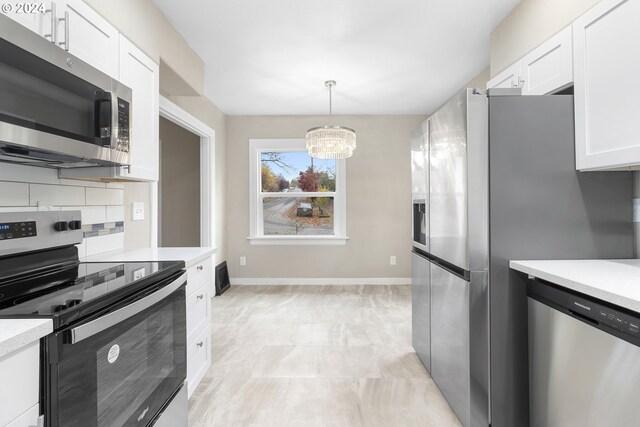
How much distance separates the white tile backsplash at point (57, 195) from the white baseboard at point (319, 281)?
3258 mm

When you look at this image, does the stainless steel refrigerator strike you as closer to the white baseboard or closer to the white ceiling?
the white ceiling

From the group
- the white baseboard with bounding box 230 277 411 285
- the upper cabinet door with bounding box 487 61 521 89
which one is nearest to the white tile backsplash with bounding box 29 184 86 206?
the upper cabinet door with bounding box 487 61 521 89

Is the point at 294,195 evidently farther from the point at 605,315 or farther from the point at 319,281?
the point at 605,315

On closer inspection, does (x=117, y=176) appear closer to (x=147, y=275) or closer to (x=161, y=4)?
(x=147, y=275)

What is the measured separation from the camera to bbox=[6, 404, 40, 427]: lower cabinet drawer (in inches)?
31.6

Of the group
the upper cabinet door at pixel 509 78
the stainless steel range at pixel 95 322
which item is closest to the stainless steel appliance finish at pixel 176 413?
the stainless steel range at pixel 95 322

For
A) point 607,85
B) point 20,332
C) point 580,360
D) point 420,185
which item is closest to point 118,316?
point 20,332

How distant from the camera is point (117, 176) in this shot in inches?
67.9

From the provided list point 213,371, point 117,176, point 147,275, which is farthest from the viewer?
point 213,371

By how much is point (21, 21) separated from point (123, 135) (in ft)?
1.73

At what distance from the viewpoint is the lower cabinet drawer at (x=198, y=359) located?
6.52 ft

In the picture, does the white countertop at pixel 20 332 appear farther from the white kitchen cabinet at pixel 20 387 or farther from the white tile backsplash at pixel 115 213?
the white tile backsplash at pixel 115 213

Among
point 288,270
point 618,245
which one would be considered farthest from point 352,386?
point 288,270

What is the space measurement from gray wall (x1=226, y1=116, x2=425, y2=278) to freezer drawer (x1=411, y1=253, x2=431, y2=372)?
2.28m
